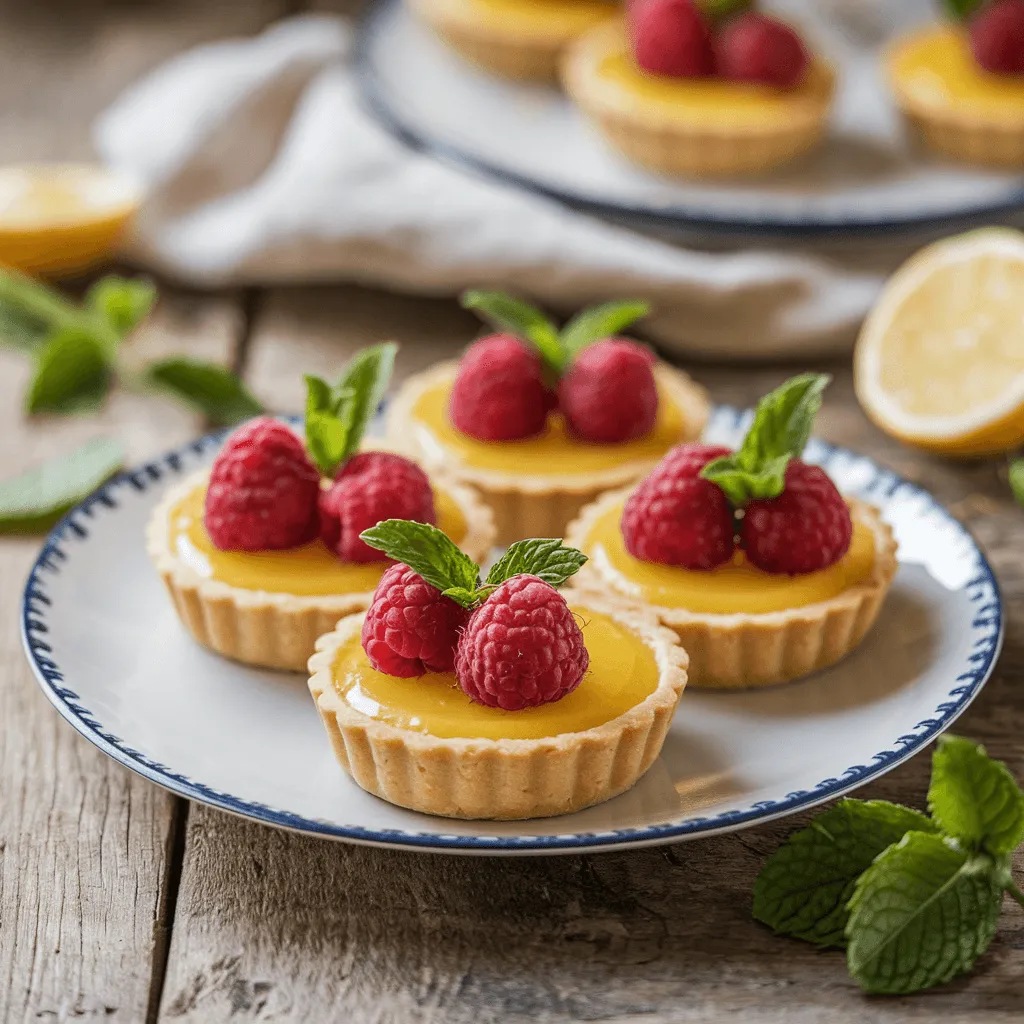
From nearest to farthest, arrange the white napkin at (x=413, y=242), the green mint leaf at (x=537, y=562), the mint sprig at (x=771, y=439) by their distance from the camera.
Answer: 1. the green mint leaf at (x=537, y=562)
2. the mint sprig at (x=771, y=439)
3. the white napkin at (x=413, y=242)

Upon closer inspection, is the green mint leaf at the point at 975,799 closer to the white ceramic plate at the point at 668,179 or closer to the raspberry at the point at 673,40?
the white ceramic plate at the point at 668,179

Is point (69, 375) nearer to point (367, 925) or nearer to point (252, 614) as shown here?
point (252, 614)

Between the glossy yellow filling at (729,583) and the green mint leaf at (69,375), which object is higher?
the glossy yellow filling at (729,583)

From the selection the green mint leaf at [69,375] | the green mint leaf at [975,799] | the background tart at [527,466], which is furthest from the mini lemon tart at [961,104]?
the green mint leaf at [975,799]

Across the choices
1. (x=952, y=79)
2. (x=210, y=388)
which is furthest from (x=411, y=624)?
(x=952, y=79)

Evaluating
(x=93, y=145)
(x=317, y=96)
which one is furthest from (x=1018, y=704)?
(x=93, y=145)
